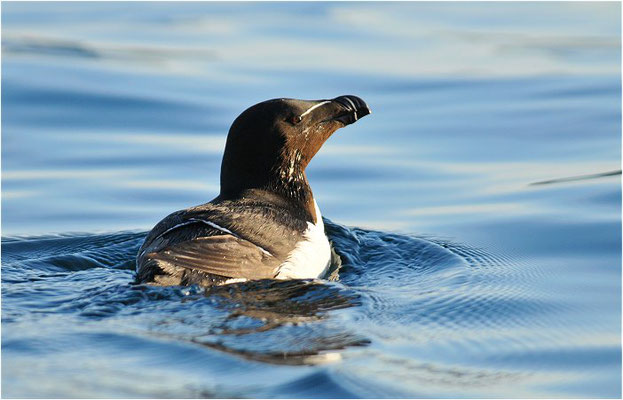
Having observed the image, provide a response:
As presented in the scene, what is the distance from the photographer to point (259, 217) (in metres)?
7.10

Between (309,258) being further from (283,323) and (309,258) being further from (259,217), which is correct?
(283,323)

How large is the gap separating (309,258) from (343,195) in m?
2.99

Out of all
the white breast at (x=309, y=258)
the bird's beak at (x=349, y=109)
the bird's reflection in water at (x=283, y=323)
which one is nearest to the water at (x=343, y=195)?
the bird's reflection in water at (x=283, y=323)

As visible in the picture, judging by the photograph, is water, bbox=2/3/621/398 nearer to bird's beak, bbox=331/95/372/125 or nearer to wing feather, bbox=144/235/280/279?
wing feather, bbox=144/235/280/279

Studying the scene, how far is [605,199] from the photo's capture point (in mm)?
9625

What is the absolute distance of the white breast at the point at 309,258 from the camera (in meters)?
7.02

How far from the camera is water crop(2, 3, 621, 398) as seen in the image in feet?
18.2

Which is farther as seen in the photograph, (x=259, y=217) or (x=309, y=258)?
(x=309, y=258)

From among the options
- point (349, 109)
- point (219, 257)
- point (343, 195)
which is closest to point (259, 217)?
point (219, 257)

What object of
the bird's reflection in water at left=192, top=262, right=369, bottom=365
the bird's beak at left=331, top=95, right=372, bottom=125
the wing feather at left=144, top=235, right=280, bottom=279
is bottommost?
the bird's reflection in water at left=192, top=262, right=369, bottom=365

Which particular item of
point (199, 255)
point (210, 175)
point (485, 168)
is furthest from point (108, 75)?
point (199, 255)

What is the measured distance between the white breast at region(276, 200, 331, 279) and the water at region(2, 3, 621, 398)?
0.17m

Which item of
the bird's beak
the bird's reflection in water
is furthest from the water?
the bird's beak

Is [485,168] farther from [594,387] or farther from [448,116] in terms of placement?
[594,387]
